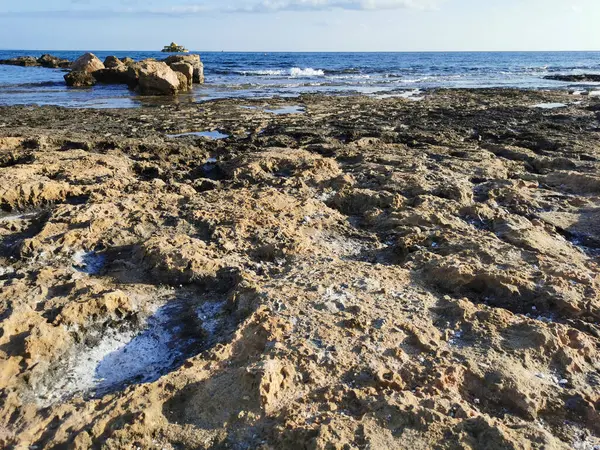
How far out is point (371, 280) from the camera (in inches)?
151

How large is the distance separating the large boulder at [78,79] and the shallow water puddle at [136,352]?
2474cm

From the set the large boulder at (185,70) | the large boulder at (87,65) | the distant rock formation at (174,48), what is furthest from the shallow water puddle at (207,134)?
the distant rock formation at (174,48)

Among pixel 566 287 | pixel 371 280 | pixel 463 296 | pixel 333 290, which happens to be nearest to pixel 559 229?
pixel 566 287

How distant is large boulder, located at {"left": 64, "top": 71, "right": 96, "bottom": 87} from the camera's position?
24375 millimetres

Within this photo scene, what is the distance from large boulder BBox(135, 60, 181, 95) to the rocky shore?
45.4 feet

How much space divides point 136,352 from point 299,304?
1.23 m

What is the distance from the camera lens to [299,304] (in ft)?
11.3

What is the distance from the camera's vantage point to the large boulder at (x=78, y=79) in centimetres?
2438

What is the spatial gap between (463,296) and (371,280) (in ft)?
2.57

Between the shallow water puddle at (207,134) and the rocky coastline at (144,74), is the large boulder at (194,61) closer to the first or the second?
the rocky coastline at (144,74)

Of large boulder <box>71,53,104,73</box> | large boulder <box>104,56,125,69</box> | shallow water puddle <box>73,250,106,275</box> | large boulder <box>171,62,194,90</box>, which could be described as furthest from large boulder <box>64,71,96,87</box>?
shallow water puddle <box>73,250,106,275</box>

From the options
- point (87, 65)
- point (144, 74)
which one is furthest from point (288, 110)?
point (87, 65)

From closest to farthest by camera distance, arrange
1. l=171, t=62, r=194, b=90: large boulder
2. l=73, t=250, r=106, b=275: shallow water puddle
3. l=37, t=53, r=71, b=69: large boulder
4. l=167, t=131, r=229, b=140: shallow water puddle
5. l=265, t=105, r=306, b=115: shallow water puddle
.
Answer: l=73, t=250, r=106, b=275: shallow water puddle < l=167, t=131, r=229, b=140: shallow water puddle < l=265, t=105, r=306, b=115: shallow water puddle < l=171, t=62, r=194, b=90: large boulder < l=37, t=53, r=71, b=69: large boulder

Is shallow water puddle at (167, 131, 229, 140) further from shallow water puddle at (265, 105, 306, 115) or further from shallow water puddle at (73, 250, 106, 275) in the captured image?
shallow water puddle at (73, 250, 106, 275)
